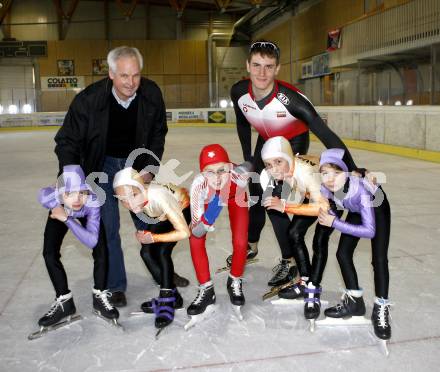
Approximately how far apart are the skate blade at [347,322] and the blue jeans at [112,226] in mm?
1284

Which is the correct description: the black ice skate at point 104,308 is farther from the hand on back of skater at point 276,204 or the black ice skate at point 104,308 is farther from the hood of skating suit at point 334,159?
the hood of skating suit at point 334,159

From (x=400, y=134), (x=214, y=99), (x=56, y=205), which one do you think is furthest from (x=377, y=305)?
(x=214, y=99)

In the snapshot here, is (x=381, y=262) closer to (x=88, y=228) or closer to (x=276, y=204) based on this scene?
(x=276, y=204)

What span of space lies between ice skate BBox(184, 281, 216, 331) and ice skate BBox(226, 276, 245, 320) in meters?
0.13

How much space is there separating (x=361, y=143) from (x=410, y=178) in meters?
5.27

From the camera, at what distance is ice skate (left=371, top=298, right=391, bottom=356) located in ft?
8.20

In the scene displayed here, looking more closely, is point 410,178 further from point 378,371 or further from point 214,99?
point 214,99

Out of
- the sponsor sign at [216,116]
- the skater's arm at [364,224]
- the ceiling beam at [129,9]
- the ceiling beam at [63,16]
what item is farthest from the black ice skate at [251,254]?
the ceiling beam at [63,16]

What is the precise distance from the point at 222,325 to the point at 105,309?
2.33ft

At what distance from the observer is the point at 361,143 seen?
13.3 m

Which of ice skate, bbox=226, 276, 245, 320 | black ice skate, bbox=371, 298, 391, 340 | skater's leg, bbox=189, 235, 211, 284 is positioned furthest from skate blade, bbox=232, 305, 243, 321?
black ice skate, bbox=371, 298, 391, 340

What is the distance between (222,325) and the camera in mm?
2867

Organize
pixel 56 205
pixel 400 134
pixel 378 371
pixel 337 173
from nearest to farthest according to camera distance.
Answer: pixel 378 371 → pixel 337 173 → pixel 56 205 → pixel 400 134

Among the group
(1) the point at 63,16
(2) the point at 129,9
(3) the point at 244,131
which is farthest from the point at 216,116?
(3) the point at 244,131
